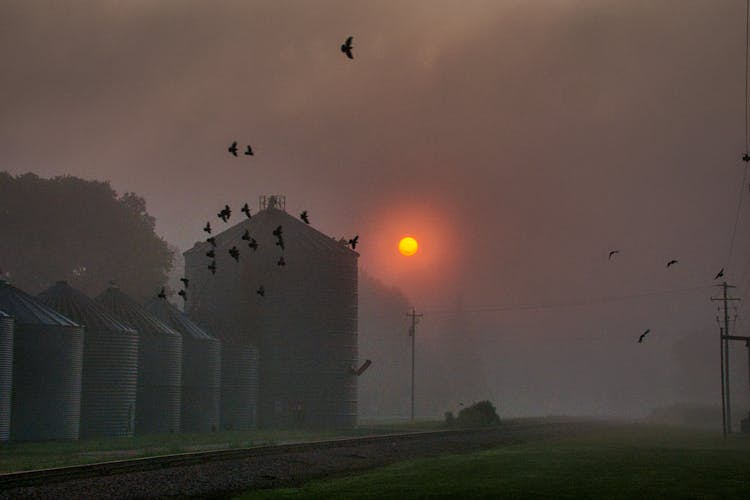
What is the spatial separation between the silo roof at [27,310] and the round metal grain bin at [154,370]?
6.70m

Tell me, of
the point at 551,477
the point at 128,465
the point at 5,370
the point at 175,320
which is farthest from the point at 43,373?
A: the point at 551,477

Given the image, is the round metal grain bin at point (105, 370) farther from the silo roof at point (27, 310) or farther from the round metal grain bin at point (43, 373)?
the silo roof at point (27, 310)

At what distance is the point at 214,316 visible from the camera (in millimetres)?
77188

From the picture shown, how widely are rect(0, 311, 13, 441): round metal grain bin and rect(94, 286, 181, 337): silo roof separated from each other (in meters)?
12.9

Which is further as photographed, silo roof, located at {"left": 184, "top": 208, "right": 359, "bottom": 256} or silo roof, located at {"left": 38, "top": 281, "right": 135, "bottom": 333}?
silo roof, located at {"left": 184, "top": 208, "right": 359, "bottom": 256}

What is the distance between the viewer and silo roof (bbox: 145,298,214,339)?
6775 centimetres

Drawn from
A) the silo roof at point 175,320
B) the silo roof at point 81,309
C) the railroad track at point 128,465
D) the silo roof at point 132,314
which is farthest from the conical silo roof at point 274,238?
the railroad track at point 128,465

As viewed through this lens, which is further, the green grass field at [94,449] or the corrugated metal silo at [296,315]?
the corrugated metal silo at [296,315]

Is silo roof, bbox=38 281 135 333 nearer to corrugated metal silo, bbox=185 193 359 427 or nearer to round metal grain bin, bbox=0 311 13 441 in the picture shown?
round metal grain bin, bbox=0 311 13 441

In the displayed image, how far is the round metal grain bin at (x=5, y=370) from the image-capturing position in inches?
1884

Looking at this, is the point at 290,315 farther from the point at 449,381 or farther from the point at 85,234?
the point at 449,381

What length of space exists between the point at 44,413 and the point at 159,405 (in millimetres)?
10996

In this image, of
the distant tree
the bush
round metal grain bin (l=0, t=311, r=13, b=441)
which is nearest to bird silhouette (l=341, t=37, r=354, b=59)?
round metal grain bin (l=0, t=311, r=13, b=441)

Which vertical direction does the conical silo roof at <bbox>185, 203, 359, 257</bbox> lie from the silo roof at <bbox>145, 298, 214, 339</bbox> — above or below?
above
